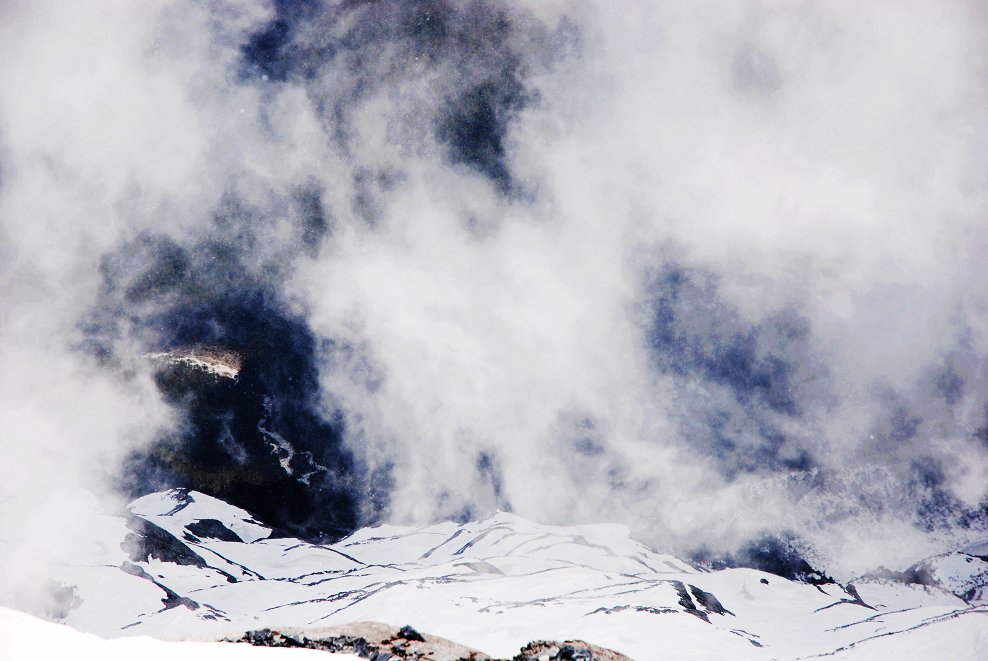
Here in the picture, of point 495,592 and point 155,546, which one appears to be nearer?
point 495,592

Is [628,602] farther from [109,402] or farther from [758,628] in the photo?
[109,402]

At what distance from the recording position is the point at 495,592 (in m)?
111

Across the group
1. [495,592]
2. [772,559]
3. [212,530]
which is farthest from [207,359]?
[772,559]

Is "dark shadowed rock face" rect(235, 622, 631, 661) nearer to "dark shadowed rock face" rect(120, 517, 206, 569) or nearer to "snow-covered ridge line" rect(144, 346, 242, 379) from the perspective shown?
"snow-covered ridge line" rect(144, 346, 242, 379)

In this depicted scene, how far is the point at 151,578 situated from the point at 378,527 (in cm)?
4951

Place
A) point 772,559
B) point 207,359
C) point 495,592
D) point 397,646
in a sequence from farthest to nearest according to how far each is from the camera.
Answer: point 772,559, point 207,359, point 495,592, point 397,646

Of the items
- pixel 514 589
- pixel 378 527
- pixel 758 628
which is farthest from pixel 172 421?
pixel 758 628

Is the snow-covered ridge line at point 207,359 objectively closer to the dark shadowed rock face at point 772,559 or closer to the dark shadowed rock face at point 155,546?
the dark shadowed rock face at point 155,546

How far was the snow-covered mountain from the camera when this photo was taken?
84312mm

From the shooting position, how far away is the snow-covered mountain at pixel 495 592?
84.3 meters

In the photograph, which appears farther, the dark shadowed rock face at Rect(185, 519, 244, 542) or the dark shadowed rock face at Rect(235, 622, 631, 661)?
the dark shadowed rock face at Rect(185, 519, 244, 542)

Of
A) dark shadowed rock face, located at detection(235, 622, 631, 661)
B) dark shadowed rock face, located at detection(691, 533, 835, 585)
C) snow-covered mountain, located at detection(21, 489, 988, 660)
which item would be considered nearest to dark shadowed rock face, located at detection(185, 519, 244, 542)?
snow-covered mountain, located at detection(21, 489, 988, 660)

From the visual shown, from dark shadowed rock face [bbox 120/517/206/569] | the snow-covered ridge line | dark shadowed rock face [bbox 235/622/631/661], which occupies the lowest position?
dark shadowed rock face [bbox 235/622/631/661]

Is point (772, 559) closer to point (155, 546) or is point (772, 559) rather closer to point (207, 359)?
point (207, 359)
